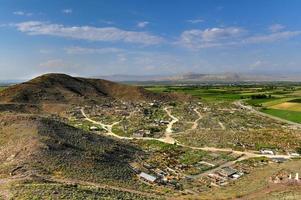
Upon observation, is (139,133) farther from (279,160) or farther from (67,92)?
(67,92)

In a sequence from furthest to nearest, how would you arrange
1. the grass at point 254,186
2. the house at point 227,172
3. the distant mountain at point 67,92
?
the distant mountain at point 67,92
the house at point 227,172
the grass at point 254,186

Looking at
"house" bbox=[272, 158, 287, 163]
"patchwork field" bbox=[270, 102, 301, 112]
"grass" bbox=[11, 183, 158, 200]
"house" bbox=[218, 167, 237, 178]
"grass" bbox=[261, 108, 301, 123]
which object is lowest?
"house" bbox=[272, 158, 287, 163]

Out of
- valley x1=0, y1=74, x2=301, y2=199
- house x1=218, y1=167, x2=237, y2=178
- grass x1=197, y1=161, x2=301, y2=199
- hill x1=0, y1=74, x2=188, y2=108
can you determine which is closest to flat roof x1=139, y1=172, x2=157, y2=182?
valley x1=0, y1=74, x2=301, y2=199

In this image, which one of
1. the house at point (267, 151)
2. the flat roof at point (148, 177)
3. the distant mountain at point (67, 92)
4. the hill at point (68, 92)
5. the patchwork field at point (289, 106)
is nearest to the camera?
the flat roof at point (148, 177)

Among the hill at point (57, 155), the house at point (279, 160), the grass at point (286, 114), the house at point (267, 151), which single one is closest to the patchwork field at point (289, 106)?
the grass at point (286, 114)

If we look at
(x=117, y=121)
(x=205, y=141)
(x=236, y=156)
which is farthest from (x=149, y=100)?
(x=236, y=156)

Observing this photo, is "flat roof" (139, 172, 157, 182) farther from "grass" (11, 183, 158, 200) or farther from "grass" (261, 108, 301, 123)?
"grass" (261, 108, 301, 123)

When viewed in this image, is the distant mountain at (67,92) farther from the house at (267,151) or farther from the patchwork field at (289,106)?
the house at (267,151)

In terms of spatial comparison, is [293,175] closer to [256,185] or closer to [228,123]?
[256,185]
